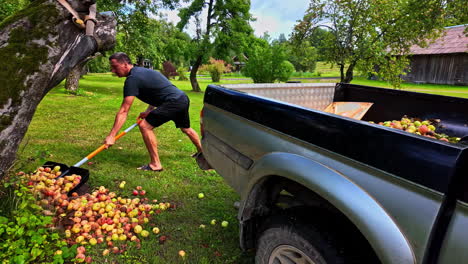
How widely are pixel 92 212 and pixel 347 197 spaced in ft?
9.25

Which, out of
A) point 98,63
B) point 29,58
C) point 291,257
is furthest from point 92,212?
point 98,63

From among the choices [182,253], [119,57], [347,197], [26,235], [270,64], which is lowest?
[182,253]

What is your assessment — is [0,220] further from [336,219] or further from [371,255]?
[371,255]

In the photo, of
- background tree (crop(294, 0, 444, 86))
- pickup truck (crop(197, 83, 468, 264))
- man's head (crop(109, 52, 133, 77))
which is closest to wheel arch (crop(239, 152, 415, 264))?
pickup truck (crop(197, 83, 468, 264))

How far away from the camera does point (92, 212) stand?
3100 millimetres

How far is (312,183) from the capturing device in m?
Result: 1.47

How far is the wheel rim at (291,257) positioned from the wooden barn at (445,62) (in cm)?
2908

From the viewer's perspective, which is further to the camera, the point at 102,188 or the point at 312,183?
the point at 102,188

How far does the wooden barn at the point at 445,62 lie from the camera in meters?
25.4

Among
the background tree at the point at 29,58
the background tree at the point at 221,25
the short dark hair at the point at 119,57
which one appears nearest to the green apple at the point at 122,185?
the background tree at the point at 29,58

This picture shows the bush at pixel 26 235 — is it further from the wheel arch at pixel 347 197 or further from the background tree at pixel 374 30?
the background tree at pixel 374 30

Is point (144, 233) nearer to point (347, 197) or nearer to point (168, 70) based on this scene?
point (347, 197)

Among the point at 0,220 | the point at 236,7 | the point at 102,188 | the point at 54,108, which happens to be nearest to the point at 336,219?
the point at 0,220

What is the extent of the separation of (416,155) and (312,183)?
504 millimetres
